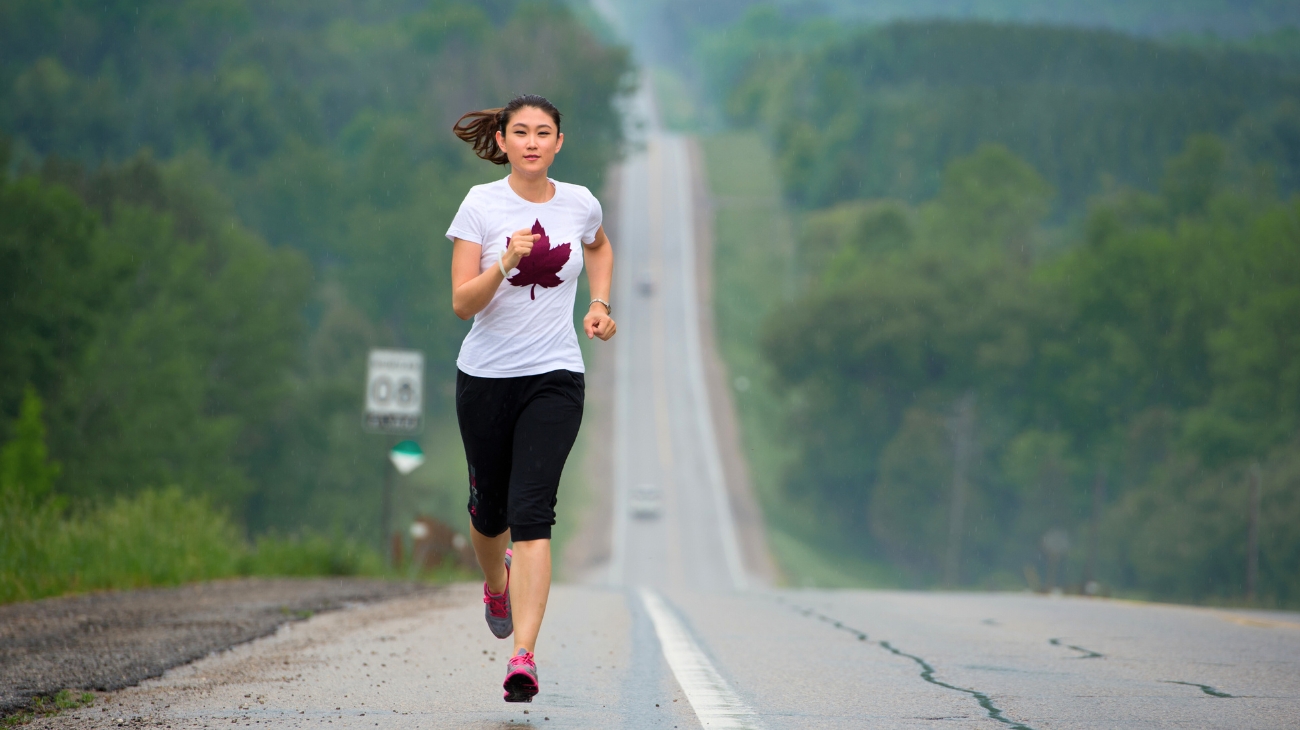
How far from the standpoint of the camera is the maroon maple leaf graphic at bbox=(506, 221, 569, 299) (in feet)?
17.9

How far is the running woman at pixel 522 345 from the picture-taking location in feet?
17.6

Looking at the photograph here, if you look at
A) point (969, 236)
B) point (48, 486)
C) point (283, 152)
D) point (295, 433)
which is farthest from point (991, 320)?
point (48, 486)

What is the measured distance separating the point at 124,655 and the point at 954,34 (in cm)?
13807

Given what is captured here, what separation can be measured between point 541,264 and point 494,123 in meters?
0.70

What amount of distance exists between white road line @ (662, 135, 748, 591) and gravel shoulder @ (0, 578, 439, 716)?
38.1 meters

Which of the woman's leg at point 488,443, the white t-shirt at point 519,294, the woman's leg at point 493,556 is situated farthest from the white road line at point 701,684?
the white t-shirt at point 519,294

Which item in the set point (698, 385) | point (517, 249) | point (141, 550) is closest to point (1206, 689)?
point (517, 249)

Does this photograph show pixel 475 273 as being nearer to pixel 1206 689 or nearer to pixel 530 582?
pixel 530 582

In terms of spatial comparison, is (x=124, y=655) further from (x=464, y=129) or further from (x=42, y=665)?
(x=464, y=129)

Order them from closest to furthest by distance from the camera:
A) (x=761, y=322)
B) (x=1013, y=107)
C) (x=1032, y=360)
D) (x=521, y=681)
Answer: (x=521, y=681), (x=1032, y=360), (x=761, y=322), (x=1013, y=107)

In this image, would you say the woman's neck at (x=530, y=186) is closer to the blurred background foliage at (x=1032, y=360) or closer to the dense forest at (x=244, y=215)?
the dense forest at (x=244, y=215)

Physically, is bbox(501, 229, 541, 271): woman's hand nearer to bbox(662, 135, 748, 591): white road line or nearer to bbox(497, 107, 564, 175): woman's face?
bbox(497, 107, 564, 175): woman's face

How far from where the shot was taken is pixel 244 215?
82.2 meters

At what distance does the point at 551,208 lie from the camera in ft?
18.4
